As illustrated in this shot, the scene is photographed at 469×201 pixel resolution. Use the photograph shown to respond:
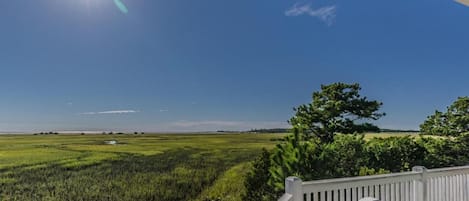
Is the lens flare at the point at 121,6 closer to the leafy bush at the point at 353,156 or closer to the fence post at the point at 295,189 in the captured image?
the leafy bush at the point at 353,156

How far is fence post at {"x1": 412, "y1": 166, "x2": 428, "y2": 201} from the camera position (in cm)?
327

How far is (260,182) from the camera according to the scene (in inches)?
182

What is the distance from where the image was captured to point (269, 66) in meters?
4.77

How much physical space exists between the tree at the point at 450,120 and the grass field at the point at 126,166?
2638 millimetres

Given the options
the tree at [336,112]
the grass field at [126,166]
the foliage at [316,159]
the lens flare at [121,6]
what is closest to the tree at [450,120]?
the tree at [336,112]

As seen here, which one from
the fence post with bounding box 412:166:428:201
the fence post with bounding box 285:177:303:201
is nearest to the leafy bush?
the fence post with bounding box 412:166:428:201

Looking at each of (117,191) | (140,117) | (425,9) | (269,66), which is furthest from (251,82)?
(425,9)

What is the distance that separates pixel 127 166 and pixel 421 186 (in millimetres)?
2691

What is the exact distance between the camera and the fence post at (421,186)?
3.27m

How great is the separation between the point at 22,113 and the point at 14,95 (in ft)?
0.72

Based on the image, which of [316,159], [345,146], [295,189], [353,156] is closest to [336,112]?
[345,146]

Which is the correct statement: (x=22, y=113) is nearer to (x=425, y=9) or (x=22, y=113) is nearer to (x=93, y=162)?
(x=93, y=162)

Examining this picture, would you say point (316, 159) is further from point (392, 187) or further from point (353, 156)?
point (392, 187)

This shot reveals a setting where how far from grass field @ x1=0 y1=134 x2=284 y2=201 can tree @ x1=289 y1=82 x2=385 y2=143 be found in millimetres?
787
